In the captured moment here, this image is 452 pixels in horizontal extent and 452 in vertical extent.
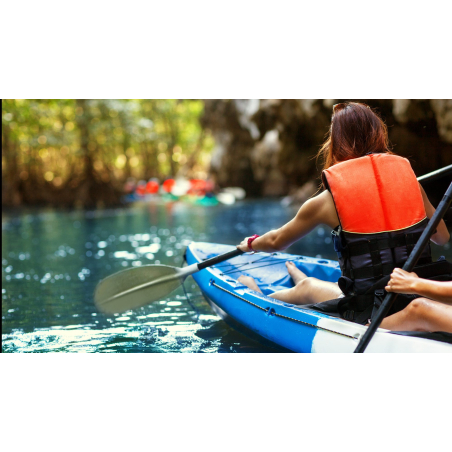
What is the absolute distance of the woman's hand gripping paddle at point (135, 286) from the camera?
11.3 feet

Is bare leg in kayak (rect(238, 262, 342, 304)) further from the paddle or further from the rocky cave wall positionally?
the paddle

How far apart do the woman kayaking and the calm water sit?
945mm

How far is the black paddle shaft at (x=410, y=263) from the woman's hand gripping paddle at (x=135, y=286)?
1.50m

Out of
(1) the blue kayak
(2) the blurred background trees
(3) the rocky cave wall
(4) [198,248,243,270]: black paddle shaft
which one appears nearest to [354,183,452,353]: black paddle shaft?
(1) the blue kayak

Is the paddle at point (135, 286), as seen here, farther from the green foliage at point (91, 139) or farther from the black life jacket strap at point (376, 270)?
the green foliage at point (91, 139)

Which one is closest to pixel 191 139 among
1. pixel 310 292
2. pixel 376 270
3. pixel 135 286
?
pixel 135 286

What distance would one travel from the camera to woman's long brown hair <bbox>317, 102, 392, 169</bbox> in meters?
2.08

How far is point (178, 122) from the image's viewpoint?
25.0 meters

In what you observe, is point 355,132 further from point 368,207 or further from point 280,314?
point 280,314

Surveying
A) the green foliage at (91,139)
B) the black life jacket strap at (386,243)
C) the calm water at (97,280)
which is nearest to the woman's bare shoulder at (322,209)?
the black life jacket strap at (386,243)
